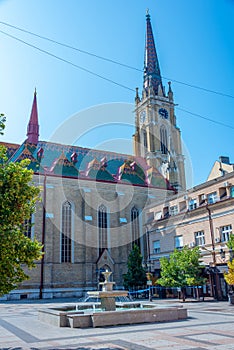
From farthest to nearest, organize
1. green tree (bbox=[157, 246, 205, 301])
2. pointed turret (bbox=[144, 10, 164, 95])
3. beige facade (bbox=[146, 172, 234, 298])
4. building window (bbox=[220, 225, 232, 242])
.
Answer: pointed turret (bbox=[144, 10, 164, 95]), beige facade (bbox=[146, 172, 234, 298]), building window (bbox=[220, 225, 232, 242]), green tree (bbox=[157, 246, 205, 301])

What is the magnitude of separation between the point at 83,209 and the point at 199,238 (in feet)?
54.1

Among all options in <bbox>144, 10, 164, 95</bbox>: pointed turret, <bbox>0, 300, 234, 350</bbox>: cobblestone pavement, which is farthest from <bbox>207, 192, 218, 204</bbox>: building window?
<bbox>144, 10, 164, 95</bbox>: pointed turret

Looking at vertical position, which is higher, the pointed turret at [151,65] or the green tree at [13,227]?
the pointed turret at [151,65]

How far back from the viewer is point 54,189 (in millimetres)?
40750

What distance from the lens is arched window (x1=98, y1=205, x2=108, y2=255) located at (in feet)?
137

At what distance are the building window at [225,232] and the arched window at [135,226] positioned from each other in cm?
1743

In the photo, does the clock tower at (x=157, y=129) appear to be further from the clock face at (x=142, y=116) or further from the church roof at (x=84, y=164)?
the church roof at (x=84, y=164)

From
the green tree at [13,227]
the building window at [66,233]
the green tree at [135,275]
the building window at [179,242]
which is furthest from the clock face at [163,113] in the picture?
the green tree at [13,227]

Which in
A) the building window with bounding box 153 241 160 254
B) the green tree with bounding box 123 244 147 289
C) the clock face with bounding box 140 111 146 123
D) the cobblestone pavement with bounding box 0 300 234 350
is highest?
the clock face with bounding box 140 111 146 123

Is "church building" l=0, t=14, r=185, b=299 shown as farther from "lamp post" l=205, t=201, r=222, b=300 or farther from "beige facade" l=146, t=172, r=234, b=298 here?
"lamp post" l=205, t=201, r=222, b=300

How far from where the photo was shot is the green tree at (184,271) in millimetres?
26938

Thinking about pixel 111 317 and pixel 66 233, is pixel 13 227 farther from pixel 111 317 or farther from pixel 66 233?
pixel 66 233

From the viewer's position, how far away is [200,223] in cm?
3012

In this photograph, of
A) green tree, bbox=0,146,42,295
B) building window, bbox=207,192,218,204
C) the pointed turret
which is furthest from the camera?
the pointed turret
